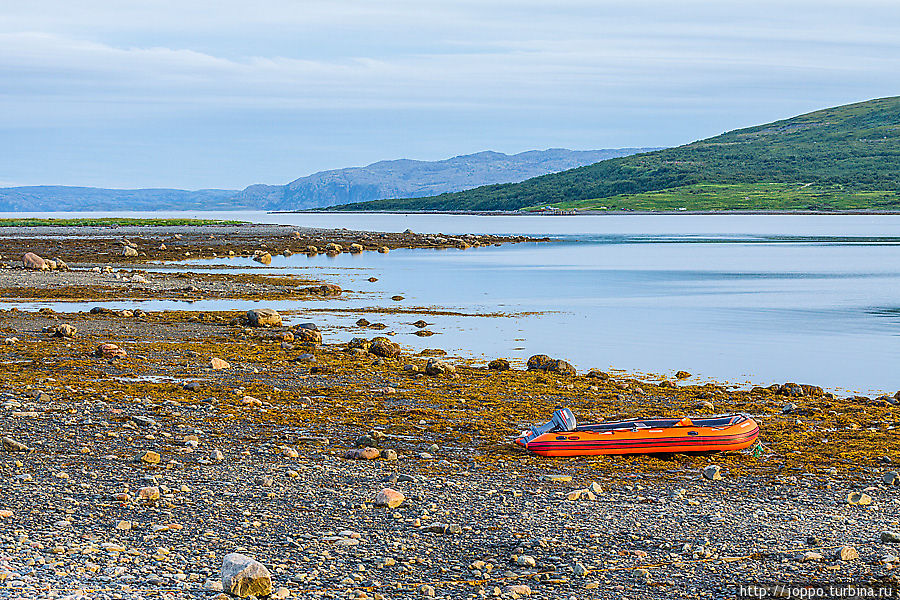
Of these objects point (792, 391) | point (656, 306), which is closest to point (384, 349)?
point (792, 391)

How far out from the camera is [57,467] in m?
13.3

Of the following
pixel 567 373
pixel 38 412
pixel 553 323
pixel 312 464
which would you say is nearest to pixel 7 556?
pixel 312 464

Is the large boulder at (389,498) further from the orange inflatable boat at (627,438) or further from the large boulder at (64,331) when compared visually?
the large boulder at (64,331)

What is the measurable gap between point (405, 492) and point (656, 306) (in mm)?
34447

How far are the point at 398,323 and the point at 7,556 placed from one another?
83.7 ft

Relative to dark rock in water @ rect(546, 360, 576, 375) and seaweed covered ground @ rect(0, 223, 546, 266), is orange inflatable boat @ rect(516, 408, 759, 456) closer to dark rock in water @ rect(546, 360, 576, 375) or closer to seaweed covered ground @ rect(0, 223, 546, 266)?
dark rock in water @ rect(546, 360, 576, 375)

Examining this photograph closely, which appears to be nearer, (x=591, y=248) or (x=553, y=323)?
→ (x=553, y=323)

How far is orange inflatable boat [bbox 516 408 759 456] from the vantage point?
14328 millimetres

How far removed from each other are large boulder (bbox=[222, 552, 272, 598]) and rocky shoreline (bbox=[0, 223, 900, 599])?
0.06 ft

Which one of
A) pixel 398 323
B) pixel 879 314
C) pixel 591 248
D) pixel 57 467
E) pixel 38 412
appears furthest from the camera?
pixel 591 248

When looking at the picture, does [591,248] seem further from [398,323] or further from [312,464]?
[312,464]

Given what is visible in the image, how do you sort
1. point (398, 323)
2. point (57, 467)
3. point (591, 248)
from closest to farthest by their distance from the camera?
point (57, 467) → point (398, 323) → point (591, 248)

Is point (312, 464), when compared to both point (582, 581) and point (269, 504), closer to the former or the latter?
point (269, 504)

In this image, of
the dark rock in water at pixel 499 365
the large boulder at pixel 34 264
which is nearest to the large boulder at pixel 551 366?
the dark rock in water at pixel 499 365
